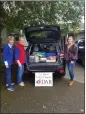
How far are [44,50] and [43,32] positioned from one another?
645 millimetres

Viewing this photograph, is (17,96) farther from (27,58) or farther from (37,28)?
(37,28)

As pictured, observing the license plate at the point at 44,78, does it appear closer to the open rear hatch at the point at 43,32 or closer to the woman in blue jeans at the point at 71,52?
the woman in blue jeans at the point at 71,52

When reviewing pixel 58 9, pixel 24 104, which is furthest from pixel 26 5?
pixel 24 104

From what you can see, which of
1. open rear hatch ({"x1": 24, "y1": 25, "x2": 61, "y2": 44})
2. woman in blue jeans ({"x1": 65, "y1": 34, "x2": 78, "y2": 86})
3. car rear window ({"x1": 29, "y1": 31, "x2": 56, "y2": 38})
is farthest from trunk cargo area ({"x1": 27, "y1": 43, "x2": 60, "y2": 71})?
woman in blue jeans ({"x1": 65, "y1": 34, "x2": 78, "y2": 86})

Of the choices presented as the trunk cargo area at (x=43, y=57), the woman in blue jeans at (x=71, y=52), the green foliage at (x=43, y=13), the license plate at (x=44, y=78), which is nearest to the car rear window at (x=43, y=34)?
the trunk cargo area at (x=43, y=57)

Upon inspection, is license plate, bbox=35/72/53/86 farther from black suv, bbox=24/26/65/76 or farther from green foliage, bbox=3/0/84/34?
green foliage, bbox=3/0/84/34

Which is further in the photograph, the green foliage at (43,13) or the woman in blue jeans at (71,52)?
the green foliage at (43,13)

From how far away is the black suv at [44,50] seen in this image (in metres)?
6.99

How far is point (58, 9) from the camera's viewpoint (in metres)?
10.4

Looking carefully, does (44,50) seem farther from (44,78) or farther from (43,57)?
(44,78)

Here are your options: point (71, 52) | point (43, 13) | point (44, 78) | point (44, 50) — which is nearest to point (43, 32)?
point (44, 50)

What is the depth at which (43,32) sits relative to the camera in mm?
7754

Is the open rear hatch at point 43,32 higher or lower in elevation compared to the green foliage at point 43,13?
lower

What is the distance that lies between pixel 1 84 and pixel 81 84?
2600 mm
